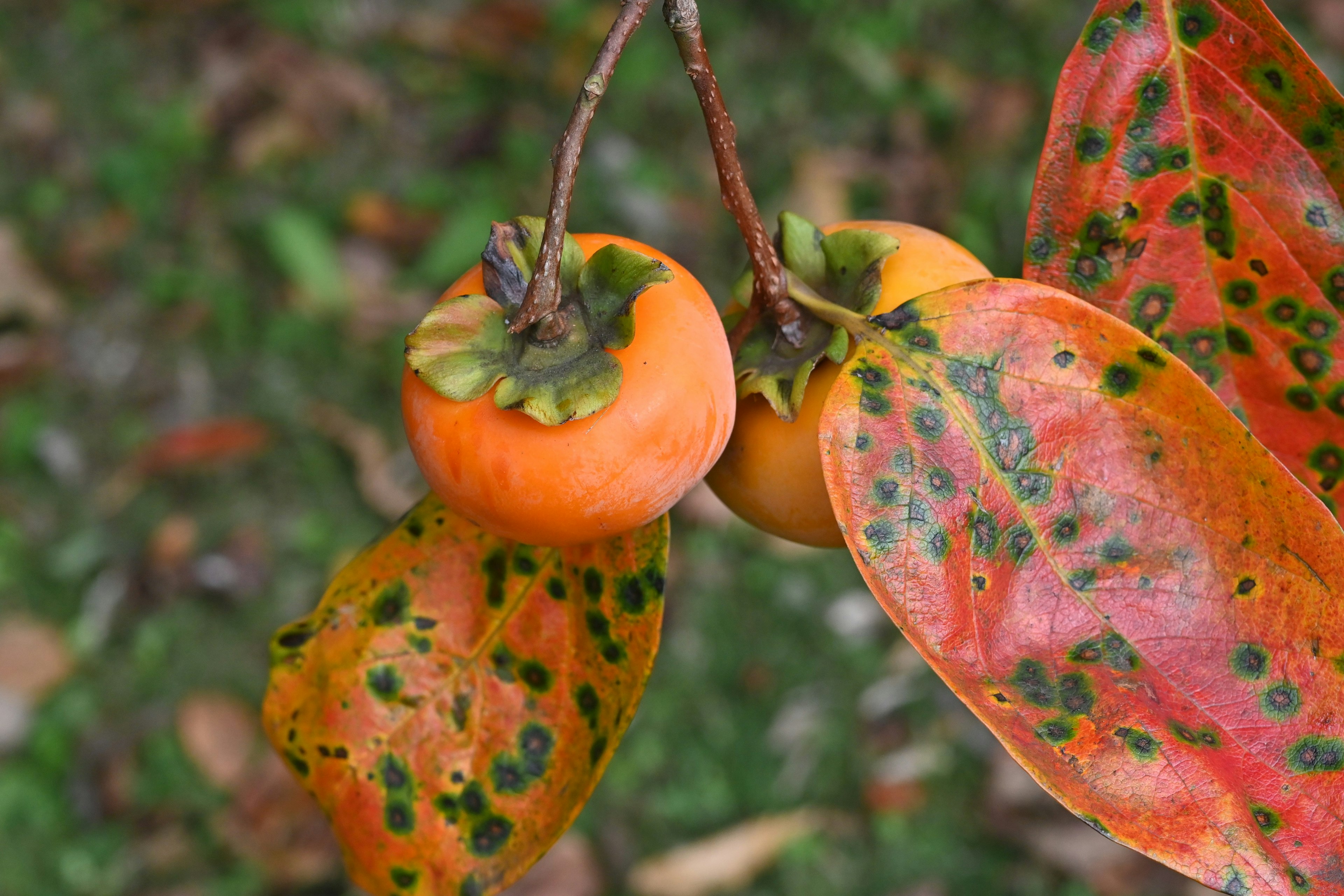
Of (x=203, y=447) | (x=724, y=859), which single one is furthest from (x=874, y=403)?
(x=203, y=447)

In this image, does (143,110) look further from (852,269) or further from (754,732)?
(852,269)

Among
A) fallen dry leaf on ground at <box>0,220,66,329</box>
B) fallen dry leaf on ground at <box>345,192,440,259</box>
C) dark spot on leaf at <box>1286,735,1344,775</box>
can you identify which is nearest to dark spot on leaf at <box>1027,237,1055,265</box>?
dark spot on leaf at <box>1286,735,1344,775</box>

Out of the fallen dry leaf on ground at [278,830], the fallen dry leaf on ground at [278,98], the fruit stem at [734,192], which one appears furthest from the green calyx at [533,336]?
the fallen dry leaf on ground at [278,98]

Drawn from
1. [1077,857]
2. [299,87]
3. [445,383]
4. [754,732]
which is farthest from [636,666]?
[299,87]

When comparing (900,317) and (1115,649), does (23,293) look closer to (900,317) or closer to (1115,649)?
(900,317)

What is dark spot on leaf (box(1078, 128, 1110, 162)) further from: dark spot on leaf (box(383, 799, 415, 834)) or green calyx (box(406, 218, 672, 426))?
dark spot on leaf (box(383, 799, 415, 834))

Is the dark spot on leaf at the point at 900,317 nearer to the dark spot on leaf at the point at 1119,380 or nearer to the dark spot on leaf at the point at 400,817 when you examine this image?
the dark spot on leaf at the point at 1119,380

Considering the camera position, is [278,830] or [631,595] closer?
[631,595]

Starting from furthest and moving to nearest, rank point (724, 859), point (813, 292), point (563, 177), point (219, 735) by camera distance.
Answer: point (219, 735) < point (724, 859) < point (813, 292) < point (563, 177)
